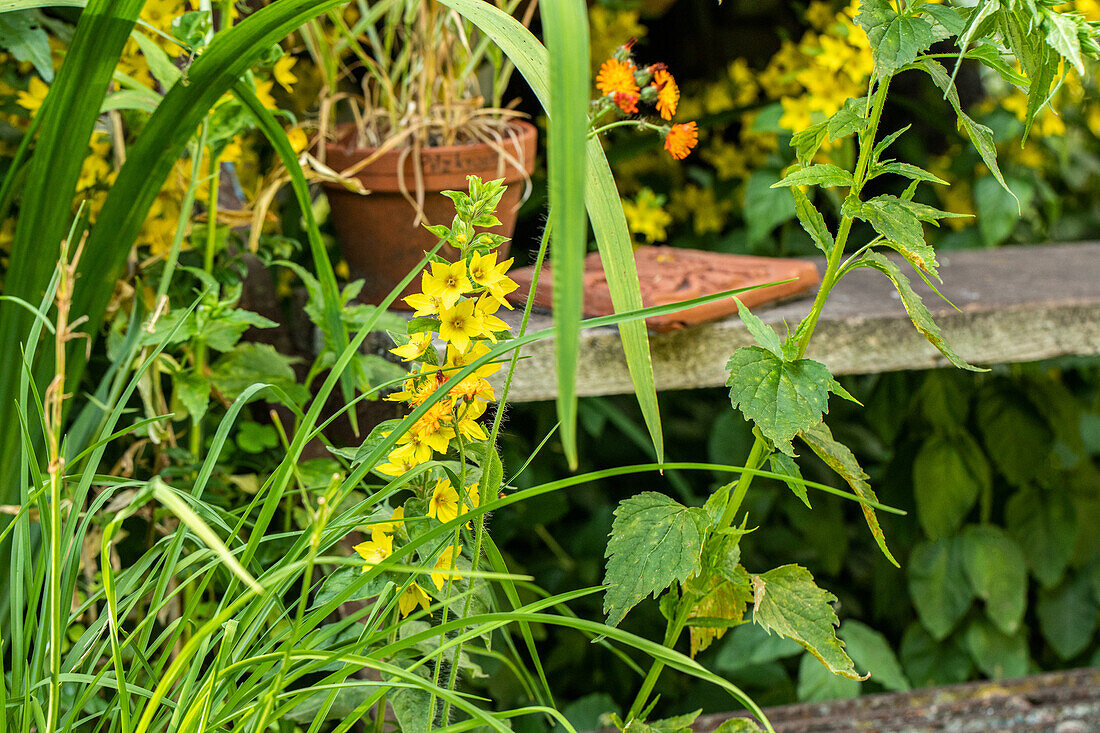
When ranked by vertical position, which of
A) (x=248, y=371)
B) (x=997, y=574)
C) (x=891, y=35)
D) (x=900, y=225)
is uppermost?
(x=891, y=35)

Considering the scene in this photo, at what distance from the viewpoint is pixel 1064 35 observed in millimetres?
397

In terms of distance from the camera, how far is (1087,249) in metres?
1.45

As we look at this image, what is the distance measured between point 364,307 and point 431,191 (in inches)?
8.4

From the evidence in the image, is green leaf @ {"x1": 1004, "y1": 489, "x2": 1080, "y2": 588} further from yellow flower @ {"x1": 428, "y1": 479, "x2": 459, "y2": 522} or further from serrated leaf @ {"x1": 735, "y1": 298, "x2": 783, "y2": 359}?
yellow flower @ {"x1": 428, "y1": 479, "x2": 459, "y2": 522}

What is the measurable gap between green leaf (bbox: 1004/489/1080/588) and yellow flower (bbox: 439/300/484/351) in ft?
4.00

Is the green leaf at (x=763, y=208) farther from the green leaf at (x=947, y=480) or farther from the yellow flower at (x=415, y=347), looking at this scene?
the yellow flower at (x=415, y=347)

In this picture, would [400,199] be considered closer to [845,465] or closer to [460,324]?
[460,324]

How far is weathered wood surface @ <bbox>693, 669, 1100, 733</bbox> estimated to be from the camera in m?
1.02

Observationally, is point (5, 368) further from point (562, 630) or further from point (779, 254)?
point (779, 254)

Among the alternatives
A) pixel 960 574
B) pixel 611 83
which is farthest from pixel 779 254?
pixel 611 83

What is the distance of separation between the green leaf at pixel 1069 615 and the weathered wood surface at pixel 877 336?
53cm

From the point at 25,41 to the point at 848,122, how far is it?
2.41 ft

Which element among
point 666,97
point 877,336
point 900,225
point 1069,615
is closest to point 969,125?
point 900,225

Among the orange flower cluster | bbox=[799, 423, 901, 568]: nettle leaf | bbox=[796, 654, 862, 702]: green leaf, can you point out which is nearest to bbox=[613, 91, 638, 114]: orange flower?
the orange flower cluster
